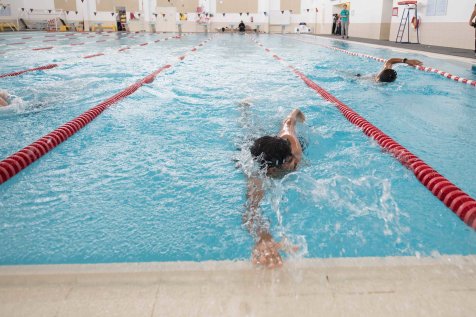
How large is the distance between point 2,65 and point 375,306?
9.42m

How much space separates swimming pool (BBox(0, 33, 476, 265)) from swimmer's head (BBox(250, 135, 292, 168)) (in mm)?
255

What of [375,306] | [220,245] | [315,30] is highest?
[315,30]

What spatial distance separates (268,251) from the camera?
5.14ft

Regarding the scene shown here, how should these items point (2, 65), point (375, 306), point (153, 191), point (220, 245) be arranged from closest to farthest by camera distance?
1. point (375, 306)
2. point (220, 245)
3. point (153, 191)
4. point (2, 65)

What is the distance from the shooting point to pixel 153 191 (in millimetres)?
2367

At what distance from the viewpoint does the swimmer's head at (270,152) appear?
205cm

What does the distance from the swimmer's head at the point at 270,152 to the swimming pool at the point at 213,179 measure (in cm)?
26

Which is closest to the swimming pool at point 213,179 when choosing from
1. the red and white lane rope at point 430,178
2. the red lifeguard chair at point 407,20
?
the red and white lane rope at point 430,178

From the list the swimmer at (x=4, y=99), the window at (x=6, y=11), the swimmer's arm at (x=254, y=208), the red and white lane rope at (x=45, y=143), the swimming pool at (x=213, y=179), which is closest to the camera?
the swimming pool at (x=213, y=179)

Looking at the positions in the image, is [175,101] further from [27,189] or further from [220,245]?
[220,245]

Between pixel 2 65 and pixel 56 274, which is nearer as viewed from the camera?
pixel 56 274

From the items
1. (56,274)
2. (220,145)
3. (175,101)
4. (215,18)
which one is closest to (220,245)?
(56,274)

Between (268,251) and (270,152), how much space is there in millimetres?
658

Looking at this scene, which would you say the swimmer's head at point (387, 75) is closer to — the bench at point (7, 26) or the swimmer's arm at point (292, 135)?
the swimmer's arm at point (292, 135)
